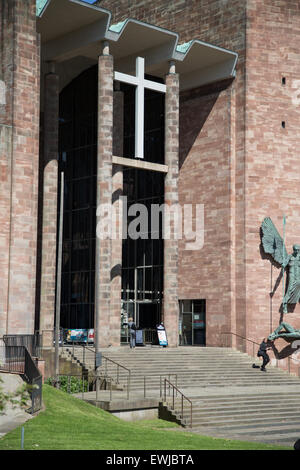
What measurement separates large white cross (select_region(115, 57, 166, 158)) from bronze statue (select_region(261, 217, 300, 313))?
25.6 ft

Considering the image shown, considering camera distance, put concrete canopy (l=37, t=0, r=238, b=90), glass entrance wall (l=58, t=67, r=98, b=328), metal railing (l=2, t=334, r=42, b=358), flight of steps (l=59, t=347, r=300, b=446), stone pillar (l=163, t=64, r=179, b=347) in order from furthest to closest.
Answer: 1. glass entrance wall (l=58, t=67, r=98, b=328)
2. stone pillar (l=163, t=64, r=179, b=347)
3. concrete canopy (l=37, t=0, r=238, b=90)
4. metal railing (l=2, t=334, r=42, b=358)
5. flight of steps (l=59, t=347, r=300, b=446)

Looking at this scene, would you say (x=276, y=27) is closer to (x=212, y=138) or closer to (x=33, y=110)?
(x=212, y=138)

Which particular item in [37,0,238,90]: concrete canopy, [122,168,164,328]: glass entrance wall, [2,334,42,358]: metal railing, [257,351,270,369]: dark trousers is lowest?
[257,351,270,369]: dark trousers

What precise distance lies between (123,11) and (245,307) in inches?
783

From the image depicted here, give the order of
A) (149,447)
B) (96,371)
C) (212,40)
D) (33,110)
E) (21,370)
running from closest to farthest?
(149,447) → (21,370) → (96,371) → (33,110) → (212,40)

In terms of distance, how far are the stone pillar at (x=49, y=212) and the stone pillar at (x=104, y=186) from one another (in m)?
2.73

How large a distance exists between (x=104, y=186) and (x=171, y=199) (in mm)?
4093

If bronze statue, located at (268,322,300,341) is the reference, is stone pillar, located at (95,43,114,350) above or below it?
above

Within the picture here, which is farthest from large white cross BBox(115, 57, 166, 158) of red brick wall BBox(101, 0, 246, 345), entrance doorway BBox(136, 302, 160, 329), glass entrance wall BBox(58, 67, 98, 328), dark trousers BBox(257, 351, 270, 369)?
entrance doorway BBox(136, 302, 160, 329)

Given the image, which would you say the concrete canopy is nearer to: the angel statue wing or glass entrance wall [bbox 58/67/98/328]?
glass entrance wall [bbox 58/67/98/328]

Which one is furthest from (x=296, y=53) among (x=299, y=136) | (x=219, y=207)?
(x=219, y=207)

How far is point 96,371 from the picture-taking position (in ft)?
99.5

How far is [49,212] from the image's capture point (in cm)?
3950

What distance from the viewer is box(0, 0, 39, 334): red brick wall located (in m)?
34.1
